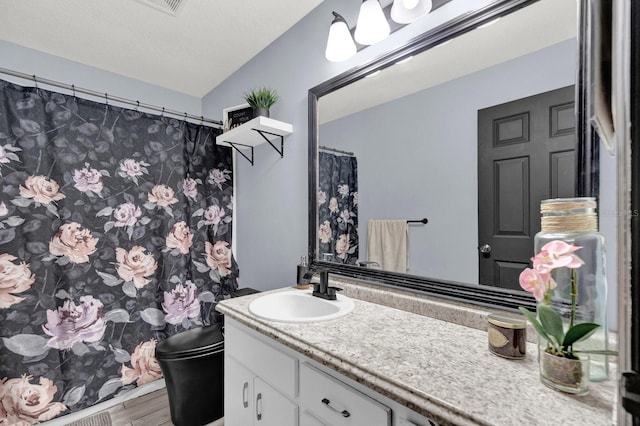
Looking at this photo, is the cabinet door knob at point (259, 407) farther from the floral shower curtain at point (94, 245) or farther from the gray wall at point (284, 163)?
the floral shower curtain at point (94, 245)

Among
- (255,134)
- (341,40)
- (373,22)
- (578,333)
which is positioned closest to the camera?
(578,333)

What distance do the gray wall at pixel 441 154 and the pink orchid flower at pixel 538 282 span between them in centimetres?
36

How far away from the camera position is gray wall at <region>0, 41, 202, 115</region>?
195cm

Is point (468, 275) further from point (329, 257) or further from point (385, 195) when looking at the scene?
point (329, 257)

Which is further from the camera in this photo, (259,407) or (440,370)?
(259,407)

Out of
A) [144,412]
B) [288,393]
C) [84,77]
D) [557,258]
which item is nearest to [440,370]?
[557,258]

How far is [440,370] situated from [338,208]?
96cm

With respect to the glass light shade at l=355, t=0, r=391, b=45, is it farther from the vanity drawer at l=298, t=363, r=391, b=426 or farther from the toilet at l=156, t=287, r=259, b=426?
the toilet at l=156, t=287, r=259, b=426

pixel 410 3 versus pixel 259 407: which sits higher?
pixel 410 3

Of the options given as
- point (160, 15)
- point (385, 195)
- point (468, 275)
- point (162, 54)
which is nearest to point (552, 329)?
point (468, 275)

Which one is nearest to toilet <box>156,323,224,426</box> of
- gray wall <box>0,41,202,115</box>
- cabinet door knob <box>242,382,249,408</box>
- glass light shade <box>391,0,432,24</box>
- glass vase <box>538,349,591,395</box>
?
cabinet door knob <box>242,382,249,408</box>

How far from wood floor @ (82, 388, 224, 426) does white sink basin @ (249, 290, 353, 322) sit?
38.5 inches

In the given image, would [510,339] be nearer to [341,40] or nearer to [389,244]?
[389,244]

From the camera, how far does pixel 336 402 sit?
794mm
